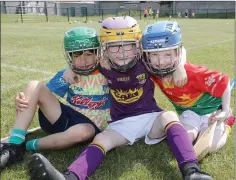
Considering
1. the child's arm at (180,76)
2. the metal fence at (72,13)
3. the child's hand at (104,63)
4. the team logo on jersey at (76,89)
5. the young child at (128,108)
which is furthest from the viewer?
the metal fence at (72,13)

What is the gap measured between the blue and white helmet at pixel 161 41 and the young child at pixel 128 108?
108mm

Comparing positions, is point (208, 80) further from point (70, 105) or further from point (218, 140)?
point (70, 105)

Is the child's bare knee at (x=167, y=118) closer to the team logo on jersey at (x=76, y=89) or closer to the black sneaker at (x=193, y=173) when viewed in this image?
the black sneaker at (x=193, y=173)

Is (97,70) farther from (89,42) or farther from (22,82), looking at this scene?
(22,82)

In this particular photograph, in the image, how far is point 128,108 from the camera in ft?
9.46

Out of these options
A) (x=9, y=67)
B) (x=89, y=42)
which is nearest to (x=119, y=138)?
(x=89, y=42)

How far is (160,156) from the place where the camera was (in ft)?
9.05

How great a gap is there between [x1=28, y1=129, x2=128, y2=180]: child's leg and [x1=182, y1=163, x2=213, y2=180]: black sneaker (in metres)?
0.61

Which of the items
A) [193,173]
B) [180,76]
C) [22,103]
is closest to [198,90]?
[180,76]

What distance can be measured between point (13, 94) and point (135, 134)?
2.43 metres

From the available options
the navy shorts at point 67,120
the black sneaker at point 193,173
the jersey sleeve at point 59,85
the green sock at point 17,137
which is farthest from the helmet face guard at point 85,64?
the black sneaker at point 193,173

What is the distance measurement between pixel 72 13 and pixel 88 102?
3336 cm

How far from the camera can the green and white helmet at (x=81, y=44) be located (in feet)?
9.08

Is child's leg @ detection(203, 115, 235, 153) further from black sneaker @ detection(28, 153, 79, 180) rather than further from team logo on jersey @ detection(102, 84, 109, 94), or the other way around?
black sneaker @ detection(28, 153, 79, 180)
